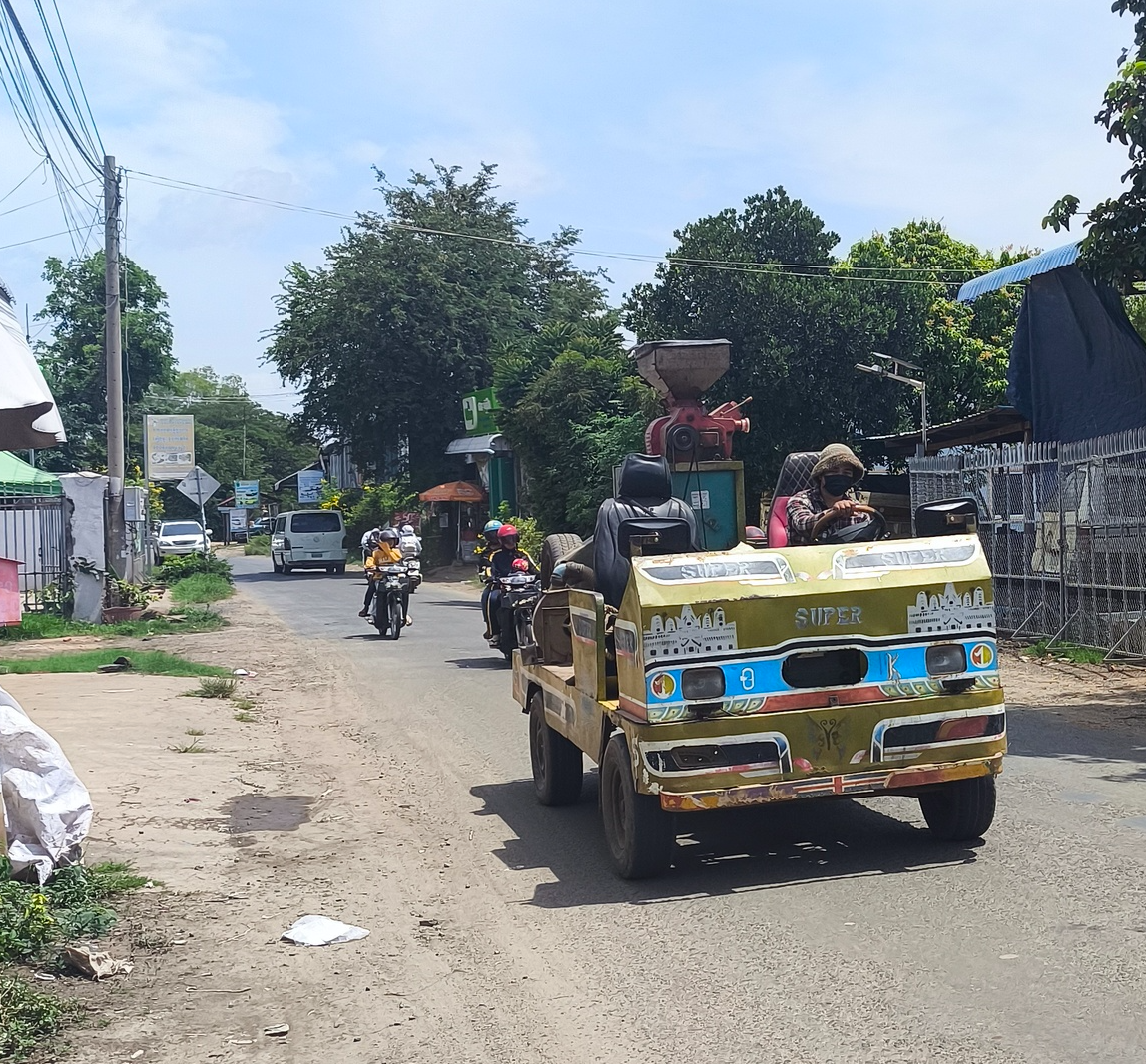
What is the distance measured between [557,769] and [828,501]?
2261mm

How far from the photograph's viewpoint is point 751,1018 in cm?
436

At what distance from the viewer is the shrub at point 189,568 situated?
114ft

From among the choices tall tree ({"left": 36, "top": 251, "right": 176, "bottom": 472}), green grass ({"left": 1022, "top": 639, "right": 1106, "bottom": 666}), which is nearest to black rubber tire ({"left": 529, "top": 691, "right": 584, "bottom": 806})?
green grass ({"left": 1022, "top": 639, "right": 1106, "bottom": 666})

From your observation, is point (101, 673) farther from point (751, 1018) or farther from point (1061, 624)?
point (751, 1018)

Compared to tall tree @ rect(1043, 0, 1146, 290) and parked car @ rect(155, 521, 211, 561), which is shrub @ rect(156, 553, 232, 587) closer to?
parked car @ rect(155, 521, 211, 561)

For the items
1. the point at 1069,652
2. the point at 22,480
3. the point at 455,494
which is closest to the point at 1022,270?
the point at 1069,652

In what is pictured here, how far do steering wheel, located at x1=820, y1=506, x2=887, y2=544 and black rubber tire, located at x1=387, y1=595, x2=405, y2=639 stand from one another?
43.5 ft

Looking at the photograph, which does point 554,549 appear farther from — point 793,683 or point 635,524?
point 793,683

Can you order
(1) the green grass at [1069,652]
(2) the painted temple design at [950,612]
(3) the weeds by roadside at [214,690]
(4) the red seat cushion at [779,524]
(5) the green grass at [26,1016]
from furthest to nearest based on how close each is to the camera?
1. (1) the green grass at [1069,652]
2. (3) the weeds by roadside at [214,690]
3. (4) the red seat cushion at [779,524]
4. (2) the painted temple design at [950,612]
5. (5) the green grass at [26,1016]

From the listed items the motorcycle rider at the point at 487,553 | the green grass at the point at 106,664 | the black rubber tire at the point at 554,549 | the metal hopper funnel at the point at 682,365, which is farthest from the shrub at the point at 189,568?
the black rubber tire at the point at 554,549

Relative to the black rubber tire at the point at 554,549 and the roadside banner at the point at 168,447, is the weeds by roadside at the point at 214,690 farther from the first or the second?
the roadside banner at the point at 168,447

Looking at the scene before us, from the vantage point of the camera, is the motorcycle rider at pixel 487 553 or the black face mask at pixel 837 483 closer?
the black face mask at pixel 837 483

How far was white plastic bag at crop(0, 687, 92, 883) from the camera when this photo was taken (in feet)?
19.6

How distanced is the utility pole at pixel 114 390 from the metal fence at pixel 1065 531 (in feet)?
45.9
